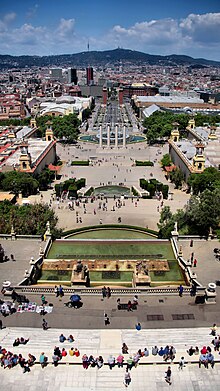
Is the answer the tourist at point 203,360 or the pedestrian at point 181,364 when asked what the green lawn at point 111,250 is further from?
the pedestrian at point 181,364

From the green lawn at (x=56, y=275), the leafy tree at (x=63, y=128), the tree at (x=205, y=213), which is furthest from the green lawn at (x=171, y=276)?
the leafy tree at (x=63, y=128)

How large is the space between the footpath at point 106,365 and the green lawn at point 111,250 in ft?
40.9

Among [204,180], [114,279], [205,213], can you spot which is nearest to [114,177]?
[204,180]

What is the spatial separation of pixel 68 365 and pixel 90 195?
164ft

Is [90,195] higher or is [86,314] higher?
[86,314]

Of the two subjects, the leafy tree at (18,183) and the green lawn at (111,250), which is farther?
the leafy tree at (18,183)

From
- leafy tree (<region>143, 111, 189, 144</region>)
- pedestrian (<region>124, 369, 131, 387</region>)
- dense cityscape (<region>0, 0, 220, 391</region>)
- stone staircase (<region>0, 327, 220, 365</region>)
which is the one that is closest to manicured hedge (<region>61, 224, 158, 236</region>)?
dense cityscape (<region>0, 0, 220, 391</region>)

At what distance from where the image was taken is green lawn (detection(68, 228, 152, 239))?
5116 centimetres

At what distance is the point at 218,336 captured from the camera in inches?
971

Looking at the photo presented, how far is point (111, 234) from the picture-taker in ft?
171

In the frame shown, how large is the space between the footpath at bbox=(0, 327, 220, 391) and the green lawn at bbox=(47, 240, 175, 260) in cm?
1248

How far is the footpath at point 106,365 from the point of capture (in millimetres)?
21578

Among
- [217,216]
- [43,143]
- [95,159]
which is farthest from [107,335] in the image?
[95,159]

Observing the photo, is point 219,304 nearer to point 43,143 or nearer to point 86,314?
point 86,314
